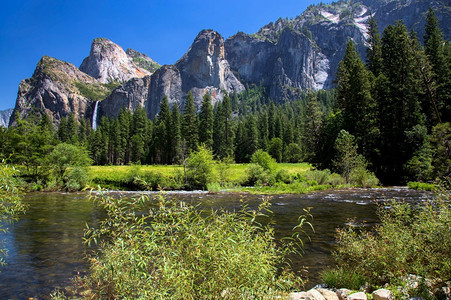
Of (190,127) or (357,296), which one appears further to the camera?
(190,127)

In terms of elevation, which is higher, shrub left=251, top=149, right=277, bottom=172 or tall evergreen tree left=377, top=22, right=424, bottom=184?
tall evergreen tree left=377, top=22, right=424, bottom=184

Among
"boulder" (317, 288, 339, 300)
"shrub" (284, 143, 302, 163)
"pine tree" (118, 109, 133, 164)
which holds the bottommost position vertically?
"boulder" (317, 288, 339, 300)

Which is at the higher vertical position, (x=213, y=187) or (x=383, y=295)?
(x=213, y=187)

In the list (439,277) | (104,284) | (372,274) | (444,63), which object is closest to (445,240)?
(439,277)

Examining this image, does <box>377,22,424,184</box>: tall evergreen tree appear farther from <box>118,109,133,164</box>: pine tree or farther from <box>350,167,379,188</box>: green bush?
<box>118,109,133,164</box>: pine tree

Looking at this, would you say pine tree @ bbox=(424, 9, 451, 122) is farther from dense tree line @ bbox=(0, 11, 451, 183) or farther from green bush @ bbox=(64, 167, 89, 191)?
green bush @ bbox=(64, 167, 89, 191)

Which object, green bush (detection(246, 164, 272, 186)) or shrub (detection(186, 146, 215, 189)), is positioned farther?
green bush (detection(246, 164, 272, 186))

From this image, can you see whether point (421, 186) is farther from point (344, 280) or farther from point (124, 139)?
point (124, 139)

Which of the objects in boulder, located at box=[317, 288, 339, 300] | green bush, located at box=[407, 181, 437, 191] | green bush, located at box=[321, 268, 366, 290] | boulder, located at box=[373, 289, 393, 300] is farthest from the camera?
green bush, located at box=[407, 181, 437, 191]

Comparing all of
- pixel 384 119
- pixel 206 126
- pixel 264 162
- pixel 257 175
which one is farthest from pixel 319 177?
pixel 206 126

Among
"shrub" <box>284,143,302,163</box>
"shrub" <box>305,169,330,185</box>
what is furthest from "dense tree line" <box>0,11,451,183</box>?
"shrub" <box>284,143,302,163</box>

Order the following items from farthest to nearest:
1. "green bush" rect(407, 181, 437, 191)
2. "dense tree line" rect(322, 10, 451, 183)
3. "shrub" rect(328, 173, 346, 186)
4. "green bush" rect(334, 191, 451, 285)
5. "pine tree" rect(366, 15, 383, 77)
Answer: "pine tree" rect(366, 15, 383, 77) < "dense tree line" rect(322, 10, 451, 183) < "shrub" rect(328, 173, 346, 186) < "green bush" rect(407, 181, 437, 191) < "green bush" rect(334, 191, 451, 285)

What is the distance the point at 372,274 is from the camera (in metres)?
6.44

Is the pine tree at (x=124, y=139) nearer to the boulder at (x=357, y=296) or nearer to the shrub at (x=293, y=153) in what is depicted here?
the shrub at (x=293, y=153)
